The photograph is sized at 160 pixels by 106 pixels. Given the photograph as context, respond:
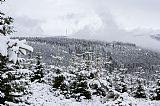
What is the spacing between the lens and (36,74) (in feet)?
142

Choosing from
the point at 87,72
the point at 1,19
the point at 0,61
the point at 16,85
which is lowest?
the point at 87,72

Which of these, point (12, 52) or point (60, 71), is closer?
point (12, 52)

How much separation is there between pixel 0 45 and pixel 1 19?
2936 millimetres

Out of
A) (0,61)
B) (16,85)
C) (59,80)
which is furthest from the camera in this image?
(59,80)

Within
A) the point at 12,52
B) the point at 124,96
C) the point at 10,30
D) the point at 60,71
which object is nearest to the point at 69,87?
the point at 60,71

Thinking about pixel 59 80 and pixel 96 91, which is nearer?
pixel 96 91

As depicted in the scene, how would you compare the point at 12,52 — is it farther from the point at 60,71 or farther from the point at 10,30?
the point at 60,71

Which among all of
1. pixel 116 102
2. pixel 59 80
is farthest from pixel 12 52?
pixel 59 80

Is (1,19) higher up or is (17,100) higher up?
(1,19)

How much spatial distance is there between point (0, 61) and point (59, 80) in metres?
29.2

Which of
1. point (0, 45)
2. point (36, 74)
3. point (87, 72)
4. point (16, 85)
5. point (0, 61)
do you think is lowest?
point (36, 74)

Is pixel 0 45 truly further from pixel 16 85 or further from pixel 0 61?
pixel 16 85

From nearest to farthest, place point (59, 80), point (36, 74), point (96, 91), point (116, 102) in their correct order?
point (116, 102), point (96, 91), point (59, 80), point (36, 74)

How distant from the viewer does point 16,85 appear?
880 cm
